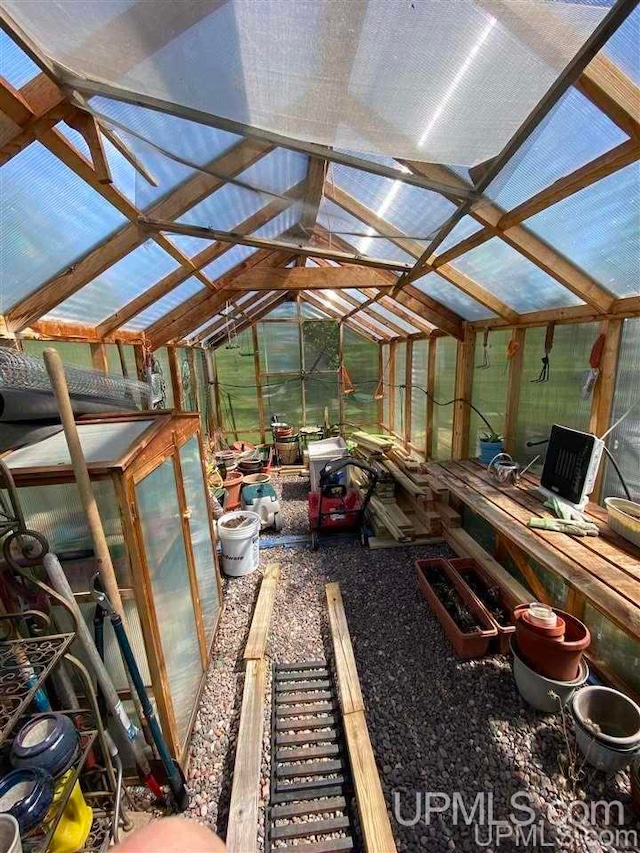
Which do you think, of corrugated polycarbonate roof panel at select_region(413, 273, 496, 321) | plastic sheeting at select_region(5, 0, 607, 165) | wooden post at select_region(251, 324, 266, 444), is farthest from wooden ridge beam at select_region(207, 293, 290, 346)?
plastic sheeting at select_region(5, 0, 607, 165)

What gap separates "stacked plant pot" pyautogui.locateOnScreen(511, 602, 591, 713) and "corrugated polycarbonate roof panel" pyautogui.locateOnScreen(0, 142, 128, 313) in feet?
11.5

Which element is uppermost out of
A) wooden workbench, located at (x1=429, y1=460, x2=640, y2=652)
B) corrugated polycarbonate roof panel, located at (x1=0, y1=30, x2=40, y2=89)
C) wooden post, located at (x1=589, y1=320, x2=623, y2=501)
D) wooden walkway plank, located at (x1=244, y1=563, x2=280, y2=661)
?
corrugated polycarbonate roof panel, located at (x1=0, y1=30, x2=40, y2=89)

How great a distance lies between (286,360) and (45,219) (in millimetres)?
6149

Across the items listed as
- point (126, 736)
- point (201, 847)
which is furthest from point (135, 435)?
point (201, 847)

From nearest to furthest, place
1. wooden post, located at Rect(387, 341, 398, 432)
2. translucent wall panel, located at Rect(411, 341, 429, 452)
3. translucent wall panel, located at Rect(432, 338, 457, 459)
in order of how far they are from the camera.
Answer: translucent wall panel, located at Rect(432, 338, 457, 459) → translucent wall panel, located at Rect(411, 341, 429, 452) → wooden post, located at Rect(387, 341, 398, 432)

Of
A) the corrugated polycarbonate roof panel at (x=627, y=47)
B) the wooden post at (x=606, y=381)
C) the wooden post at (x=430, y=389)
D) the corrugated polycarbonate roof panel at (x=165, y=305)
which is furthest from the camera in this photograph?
the wooden post at (x=430, y=389)

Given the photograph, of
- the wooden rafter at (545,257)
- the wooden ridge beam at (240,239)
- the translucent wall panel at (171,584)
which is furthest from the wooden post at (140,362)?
the wooden rafter at (545,257)

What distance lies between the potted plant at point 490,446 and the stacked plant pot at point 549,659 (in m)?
1.81

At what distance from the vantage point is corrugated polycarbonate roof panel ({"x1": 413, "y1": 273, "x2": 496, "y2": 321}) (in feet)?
11.7

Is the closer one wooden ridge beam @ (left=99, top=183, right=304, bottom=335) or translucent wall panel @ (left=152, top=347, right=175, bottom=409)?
wooden ridge beam @ (left=99, top=183, right=304, bottom=335)

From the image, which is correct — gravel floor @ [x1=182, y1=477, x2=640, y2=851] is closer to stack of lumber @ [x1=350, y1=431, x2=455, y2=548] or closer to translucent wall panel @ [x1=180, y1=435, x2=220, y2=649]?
translucent wall panel @ [x1=180, y1=435, x2=220, y2=649]

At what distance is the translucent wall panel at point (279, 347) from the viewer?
7691 mm

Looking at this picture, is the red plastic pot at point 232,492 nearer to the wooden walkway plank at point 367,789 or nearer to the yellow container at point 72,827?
the wooden walkway plank at point 367,789

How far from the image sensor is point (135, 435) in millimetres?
1797
